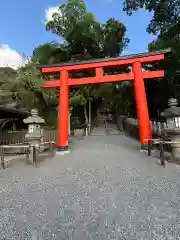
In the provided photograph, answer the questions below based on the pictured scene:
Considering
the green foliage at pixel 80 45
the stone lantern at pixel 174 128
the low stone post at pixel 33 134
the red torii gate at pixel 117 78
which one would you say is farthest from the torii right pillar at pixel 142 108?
the green foliage at pixel 80 45

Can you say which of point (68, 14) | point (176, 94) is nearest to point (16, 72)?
point (68, 14)

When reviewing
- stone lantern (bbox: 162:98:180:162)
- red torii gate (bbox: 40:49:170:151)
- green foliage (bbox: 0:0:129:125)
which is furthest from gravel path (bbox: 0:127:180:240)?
green foliage (bbox: 0:0:129:125)

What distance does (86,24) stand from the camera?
23344 millimetres

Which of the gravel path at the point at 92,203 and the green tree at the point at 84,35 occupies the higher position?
the green tree at the point at 84,35

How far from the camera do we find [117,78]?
9.99 metres

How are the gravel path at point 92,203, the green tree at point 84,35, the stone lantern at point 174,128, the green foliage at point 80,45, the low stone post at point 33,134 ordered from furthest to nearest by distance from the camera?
the green tree at point 84,35 < the green foliage at point 80,45 < the low stone post at point 33,134 < the stone lantern at point 174,128 < the gravel path at point 92,203

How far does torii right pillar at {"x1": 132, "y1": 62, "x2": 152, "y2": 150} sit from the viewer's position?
30.1 feet

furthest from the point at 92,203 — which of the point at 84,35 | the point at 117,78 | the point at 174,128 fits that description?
the point at 84,35

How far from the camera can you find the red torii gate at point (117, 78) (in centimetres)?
945

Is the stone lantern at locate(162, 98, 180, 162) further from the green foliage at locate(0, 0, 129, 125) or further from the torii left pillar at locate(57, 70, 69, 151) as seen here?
the green foliage at locate(0, 0, 129, 125)

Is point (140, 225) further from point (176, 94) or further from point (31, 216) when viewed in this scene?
point (176, 94)

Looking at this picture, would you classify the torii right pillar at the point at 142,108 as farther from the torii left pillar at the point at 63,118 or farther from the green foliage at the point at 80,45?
the green foliage at the point at 80,45

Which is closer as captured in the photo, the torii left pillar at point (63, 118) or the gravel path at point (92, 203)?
the gravel path at point (92, 203)

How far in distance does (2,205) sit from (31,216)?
0.91 meters
